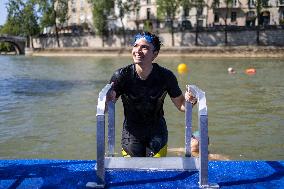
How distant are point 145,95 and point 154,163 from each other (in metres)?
0.78

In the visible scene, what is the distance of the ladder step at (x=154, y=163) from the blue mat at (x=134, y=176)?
0.06m

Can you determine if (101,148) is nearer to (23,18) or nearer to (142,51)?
(142,51)

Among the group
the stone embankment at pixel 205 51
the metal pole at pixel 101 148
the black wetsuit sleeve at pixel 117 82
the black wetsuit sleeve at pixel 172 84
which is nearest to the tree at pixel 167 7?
the stone embankment at pixel 205 51

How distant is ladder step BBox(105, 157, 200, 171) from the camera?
4.41m

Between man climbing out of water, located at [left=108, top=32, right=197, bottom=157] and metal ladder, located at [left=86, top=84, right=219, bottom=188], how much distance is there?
254mm

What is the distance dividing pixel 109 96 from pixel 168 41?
68.4 metres

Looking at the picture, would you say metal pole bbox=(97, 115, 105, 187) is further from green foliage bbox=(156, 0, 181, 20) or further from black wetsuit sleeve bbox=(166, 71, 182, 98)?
green foliage bbox=(156, 0, 181, 20)

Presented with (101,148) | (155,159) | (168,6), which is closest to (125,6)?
(168,6)

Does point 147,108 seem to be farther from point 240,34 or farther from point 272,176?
point 240,34

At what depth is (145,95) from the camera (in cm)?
475

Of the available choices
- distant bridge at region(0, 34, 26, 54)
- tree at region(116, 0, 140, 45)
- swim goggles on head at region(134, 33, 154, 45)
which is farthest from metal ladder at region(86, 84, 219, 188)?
distant bridge at region(0, 34, 26, 54)

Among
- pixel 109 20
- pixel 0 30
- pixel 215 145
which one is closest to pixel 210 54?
pixel 109 20

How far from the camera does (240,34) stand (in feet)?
216

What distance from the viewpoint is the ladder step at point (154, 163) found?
4.41 meters
